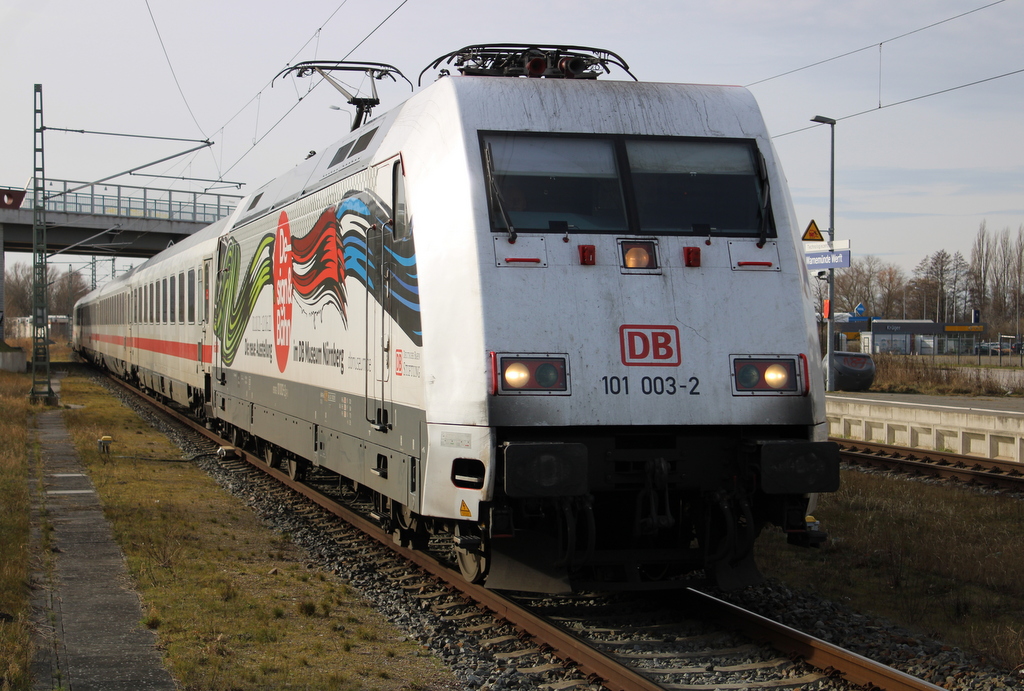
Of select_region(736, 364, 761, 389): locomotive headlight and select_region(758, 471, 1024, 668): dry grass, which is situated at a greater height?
select_region(736, 364, 761, 389): locomotive headlight

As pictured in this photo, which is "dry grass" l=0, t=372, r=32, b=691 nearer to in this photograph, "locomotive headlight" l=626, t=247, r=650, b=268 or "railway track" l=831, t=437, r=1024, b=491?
"locomotive headlight" l=626, t=247, r=650, b=268

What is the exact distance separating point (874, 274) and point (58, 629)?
345 feet

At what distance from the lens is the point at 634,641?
5.95m

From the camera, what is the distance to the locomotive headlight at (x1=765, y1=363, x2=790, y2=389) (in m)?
5.98

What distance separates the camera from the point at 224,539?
9141 mm

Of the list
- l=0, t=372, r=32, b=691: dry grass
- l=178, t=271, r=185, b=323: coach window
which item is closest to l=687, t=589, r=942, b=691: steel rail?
l=0, t=372, r=32, b=691: dry grass

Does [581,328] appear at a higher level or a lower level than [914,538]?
higher

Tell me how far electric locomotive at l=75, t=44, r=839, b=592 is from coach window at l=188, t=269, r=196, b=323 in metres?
10.6

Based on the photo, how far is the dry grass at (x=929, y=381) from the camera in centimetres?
3002

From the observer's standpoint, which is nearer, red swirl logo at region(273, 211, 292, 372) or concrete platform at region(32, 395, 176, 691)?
concrete platform at region(32, 395, 176, 691)

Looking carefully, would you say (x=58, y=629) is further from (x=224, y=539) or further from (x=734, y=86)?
(x=734, y=86)

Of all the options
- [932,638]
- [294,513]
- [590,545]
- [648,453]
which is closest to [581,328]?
[648,453]

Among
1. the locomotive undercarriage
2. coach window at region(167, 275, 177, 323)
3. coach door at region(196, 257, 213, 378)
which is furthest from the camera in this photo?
coach window at region(167, 275, 177, 323)

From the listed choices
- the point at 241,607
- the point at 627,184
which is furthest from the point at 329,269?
the point at 627,184
